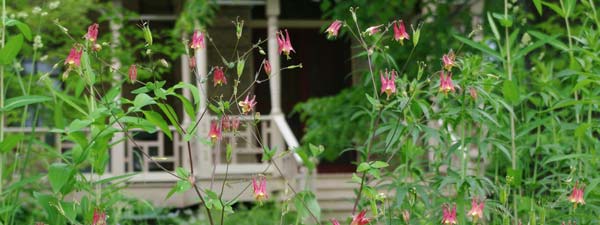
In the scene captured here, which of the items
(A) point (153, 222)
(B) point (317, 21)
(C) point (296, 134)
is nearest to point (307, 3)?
(B) point (317, 21)

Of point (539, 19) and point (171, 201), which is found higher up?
point (539, 19)

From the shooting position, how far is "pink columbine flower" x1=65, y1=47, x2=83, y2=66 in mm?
2346

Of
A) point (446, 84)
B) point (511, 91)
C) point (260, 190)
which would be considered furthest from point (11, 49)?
point (511, 91)

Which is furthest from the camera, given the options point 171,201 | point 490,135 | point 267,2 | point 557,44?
point 267,2

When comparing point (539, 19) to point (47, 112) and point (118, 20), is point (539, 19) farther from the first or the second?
point (47, 112)

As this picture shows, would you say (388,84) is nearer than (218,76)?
No

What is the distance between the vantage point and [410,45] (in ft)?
27.9

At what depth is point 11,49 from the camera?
2.74 m

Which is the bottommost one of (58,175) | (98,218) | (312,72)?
(98,218)

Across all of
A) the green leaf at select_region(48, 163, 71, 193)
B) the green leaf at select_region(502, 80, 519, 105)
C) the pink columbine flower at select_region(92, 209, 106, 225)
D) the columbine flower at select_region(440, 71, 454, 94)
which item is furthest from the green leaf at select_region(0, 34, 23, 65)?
the green leaf at select_region(502, 80, 519, 105)

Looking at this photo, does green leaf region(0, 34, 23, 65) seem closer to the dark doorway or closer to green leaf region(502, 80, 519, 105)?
green leaf region(502, 80, 519, 105)

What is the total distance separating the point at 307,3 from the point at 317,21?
304mm

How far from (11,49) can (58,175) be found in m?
0.41

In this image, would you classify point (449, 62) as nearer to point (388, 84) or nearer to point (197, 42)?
point (388, 84)
